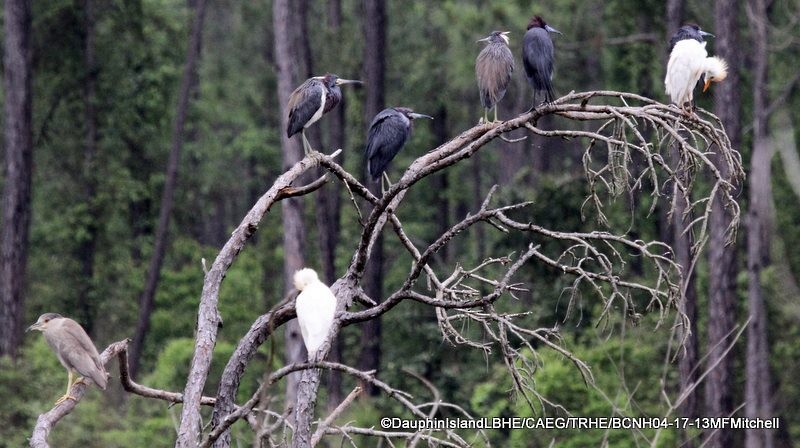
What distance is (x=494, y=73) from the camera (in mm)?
8641

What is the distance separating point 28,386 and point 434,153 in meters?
11.9

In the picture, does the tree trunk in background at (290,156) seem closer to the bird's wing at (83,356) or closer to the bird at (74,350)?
the bird at (74,350)

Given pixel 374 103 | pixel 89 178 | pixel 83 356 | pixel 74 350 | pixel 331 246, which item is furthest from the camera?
pixel 89 178

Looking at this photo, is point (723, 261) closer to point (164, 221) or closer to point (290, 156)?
point (290, 156)

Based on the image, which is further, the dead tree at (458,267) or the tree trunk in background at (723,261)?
the tree trunk in background at (723,261)

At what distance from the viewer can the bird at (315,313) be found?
5.74 metres

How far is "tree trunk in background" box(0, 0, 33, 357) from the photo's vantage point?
19188mm

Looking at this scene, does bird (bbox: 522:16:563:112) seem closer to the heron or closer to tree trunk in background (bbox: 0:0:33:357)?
the heron

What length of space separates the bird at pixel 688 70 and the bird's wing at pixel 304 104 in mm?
2458

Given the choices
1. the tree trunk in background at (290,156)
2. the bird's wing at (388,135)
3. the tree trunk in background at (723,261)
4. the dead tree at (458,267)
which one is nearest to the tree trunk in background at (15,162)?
the tree trunk in background at (290,156)

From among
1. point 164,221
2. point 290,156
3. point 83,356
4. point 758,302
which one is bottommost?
point 758,302

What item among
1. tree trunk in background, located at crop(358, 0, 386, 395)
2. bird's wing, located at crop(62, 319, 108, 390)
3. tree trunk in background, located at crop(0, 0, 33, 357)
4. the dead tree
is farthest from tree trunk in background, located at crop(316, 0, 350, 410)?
the dead tree

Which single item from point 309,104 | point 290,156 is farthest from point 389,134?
point 290,156

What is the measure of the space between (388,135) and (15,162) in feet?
39.1
